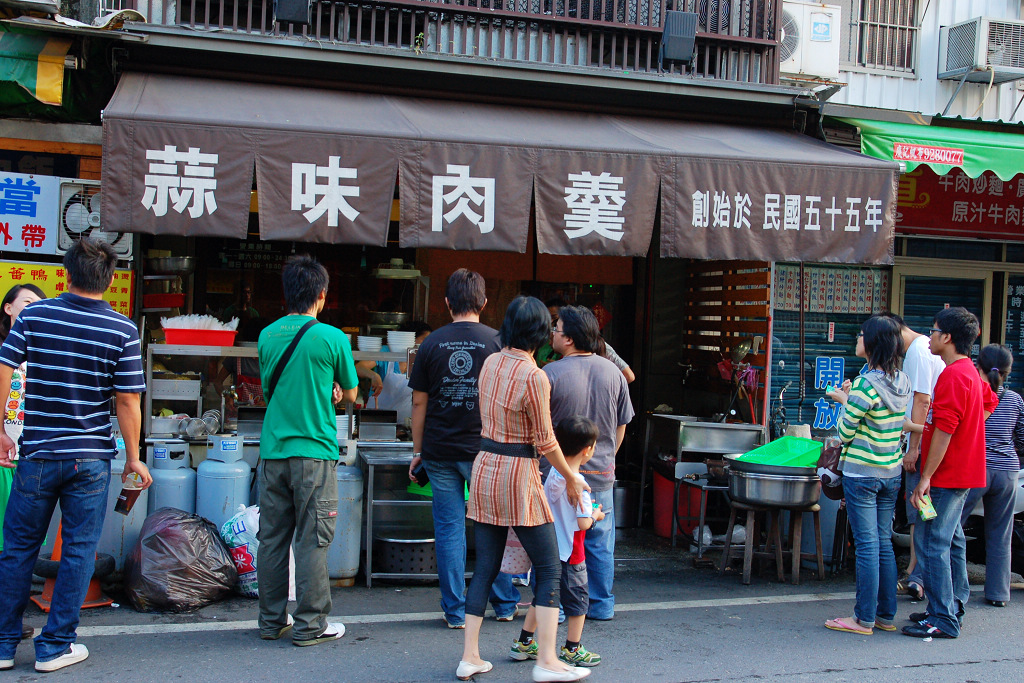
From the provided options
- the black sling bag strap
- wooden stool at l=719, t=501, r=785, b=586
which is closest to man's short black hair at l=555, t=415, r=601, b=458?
the black sling bag strap

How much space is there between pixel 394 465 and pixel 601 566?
183 centimetres

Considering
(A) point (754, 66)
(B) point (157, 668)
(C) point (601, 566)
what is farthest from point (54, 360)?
(A) point (754, 66)

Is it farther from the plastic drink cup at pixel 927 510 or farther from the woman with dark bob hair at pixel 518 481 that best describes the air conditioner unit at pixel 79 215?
the plastic drink cup at pixel 927 510

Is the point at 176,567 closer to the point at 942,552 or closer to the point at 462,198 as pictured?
the point at 462,198

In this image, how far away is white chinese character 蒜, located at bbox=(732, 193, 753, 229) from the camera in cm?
665

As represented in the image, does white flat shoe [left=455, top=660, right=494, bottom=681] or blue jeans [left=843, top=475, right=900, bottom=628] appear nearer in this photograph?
white flat shoe [left=455, top=660, right=494, bottom=681]

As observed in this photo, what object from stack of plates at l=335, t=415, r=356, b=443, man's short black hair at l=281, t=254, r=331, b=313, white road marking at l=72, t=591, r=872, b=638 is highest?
man's short black hair at l=281, t=254, r=331, b=313

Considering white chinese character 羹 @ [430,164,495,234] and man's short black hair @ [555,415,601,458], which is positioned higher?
white chinese character 羹 @ [430,164,495,234]

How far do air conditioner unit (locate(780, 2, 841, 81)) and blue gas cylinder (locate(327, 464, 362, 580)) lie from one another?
6687 millimetres

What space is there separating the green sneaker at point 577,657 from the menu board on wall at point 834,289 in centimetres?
536

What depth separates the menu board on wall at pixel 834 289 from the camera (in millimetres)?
8992

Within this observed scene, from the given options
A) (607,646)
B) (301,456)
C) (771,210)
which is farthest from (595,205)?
(607,646)

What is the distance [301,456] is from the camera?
185 inches

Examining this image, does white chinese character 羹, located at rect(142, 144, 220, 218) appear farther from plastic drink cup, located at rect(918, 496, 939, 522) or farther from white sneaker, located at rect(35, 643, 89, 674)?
plastic drink cup, located at rect(918, 496, 939, 522)
